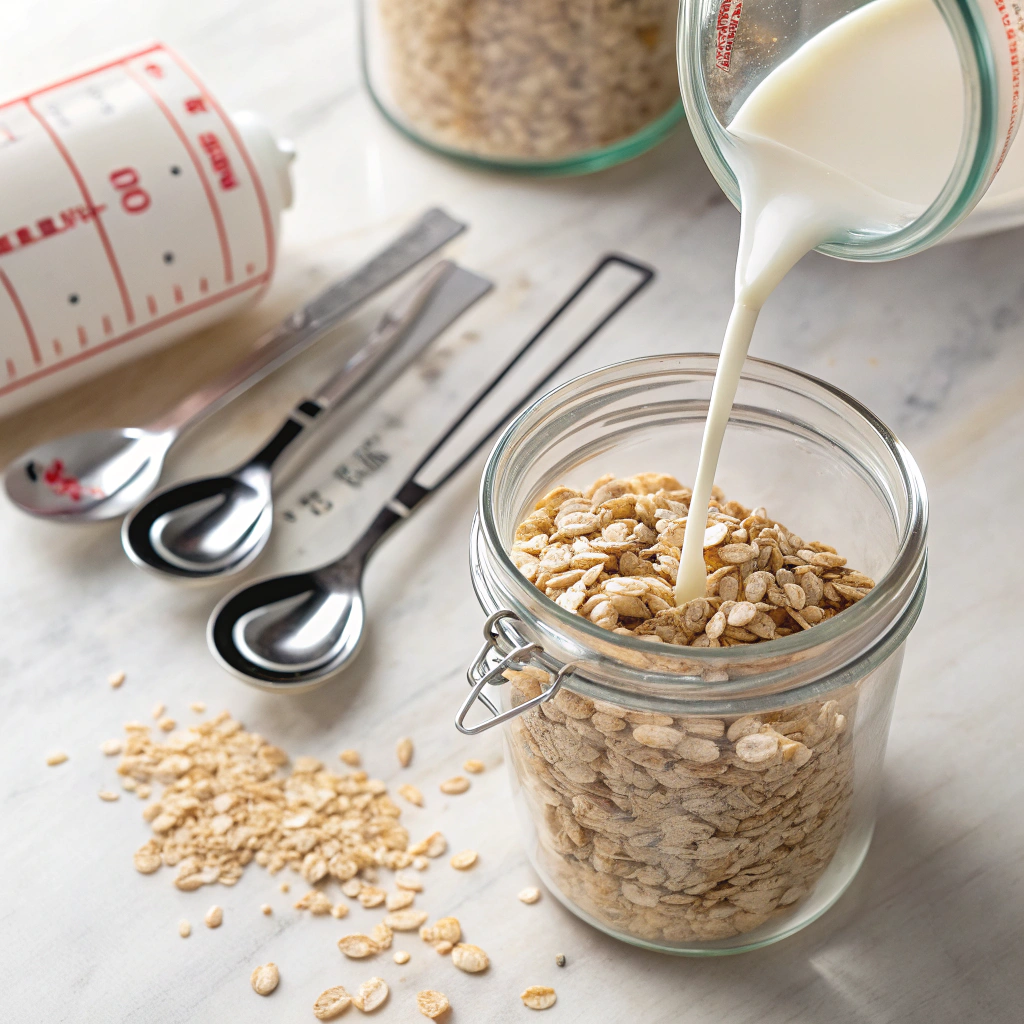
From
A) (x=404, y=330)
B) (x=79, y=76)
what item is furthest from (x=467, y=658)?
(x=79, y=76)

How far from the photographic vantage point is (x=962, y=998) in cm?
57

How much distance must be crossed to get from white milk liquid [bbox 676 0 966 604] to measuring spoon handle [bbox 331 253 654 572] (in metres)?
0.29

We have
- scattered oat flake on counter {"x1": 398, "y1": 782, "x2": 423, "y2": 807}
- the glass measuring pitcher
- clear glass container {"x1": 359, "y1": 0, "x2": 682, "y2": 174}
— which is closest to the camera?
the glass measuring pitcher

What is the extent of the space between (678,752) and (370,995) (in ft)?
0.68

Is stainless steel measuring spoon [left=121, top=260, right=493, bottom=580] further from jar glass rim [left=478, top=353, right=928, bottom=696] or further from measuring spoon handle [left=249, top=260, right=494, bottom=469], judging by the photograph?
jar glass rim [left=478, top=353, right=928, bottom=696]

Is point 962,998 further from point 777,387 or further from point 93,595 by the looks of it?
point 93,595

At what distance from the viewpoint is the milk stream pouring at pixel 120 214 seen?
0.78 m

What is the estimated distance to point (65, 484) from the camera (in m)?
0.80

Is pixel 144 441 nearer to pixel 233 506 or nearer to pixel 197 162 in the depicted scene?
pixel 233 506

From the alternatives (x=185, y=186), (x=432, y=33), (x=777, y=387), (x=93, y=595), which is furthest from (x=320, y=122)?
(x=777, y=387)

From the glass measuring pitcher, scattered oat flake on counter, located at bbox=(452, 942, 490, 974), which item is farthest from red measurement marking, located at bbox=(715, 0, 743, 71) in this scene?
scattered oat flake on counter, located at bbox=(452, 942, 490, 974)

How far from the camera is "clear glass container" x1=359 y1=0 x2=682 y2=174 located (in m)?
0.90

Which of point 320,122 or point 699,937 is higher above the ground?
point 320,122

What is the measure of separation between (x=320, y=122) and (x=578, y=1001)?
0.82m
